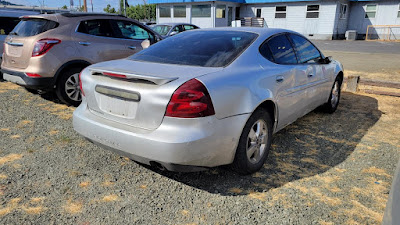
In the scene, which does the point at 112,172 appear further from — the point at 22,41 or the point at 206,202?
the point at 22,41

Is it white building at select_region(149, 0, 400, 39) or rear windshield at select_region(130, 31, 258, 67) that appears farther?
white building at select_region(149, 0, 400, 39)

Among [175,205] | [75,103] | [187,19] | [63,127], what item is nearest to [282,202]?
[175,205]

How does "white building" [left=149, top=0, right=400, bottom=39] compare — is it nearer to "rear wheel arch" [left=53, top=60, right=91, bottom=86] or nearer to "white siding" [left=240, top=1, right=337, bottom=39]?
"white siding" [left=240, top=1, right=337, bottom=39]

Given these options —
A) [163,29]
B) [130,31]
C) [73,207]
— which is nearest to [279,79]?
[73,207]

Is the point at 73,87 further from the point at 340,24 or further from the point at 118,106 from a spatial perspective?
the point at 340,24

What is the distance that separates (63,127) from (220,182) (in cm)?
275

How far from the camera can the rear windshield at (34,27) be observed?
5551 millimetres

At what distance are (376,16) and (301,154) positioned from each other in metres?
28.4

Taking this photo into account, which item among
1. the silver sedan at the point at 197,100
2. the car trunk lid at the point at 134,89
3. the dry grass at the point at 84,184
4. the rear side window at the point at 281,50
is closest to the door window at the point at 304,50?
the rear side window at the point at 281,50

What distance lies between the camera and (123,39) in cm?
657

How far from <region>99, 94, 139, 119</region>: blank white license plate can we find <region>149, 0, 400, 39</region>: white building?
26.9 meters

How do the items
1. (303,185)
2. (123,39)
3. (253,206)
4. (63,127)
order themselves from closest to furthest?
(253,206) → (303,185) → (63,127) → (123,39)

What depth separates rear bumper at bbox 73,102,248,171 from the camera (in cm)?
257

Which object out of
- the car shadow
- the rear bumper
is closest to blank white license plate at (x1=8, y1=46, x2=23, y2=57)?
the rear bumper
